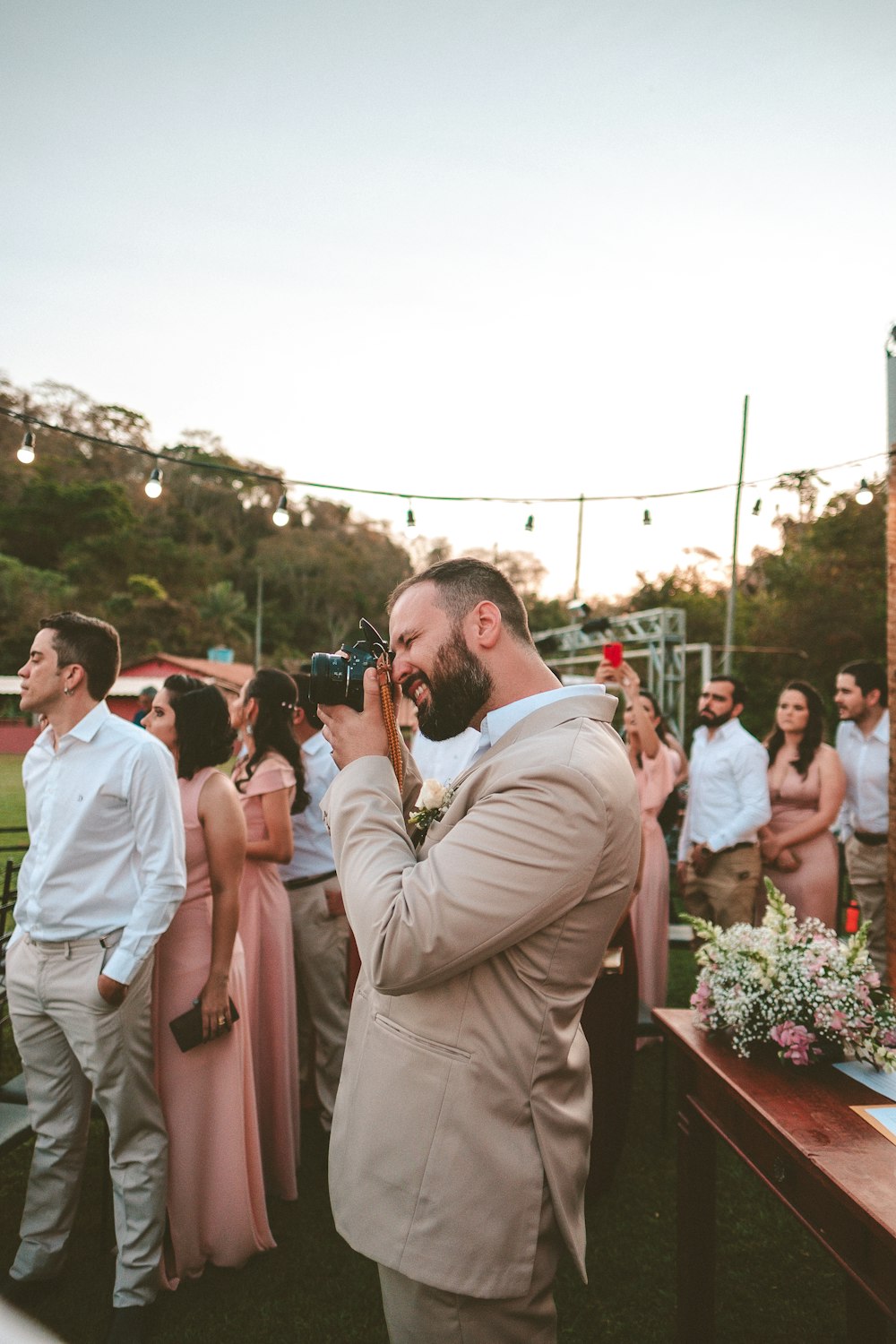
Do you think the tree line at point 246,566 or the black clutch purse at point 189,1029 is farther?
the tree line at point 246,566

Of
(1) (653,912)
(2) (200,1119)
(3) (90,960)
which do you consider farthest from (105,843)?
(1) (653,912)

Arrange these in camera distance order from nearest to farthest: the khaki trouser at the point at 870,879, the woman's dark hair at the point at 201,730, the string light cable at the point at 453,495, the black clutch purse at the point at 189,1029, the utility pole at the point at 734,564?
the black clutch purse at the point at 189,1029
the woman's dark hair at the point at 201,730
the khaki trouser at the point at 870,879
the string light cable at the point at 453,495
the utility pole at the point at 734,564

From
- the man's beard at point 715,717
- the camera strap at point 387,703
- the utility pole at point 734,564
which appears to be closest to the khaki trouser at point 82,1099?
the camera strap at point 387,703

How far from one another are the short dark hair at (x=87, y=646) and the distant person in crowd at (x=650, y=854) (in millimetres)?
2830

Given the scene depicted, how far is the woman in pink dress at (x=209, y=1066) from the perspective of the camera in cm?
285

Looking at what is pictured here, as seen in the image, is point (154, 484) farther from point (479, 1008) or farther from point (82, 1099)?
point (479, 1008)

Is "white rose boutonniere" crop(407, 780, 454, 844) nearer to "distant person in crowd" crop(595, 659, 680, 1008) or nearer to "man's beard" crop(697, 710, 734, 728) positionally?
"distant person in crowd" crop(595, 659, 680, 1008)

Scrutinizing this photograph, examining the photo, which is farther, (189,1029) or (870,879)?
(870,879)

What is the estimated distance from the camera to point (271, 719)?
370 centimetres

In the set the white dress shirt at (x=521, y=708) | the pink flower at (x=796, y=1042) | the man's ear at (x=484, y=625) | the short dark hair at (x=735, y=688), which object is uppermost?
the man's ear at (x=484, y=625)

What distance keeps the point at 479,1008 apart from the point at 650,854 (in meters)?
3.80

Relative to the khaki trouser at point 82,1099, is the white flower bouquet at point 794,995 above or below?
above

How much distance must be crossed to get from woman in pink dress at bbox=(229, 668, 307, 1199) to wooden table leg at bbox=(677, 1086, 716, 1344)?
1746mm

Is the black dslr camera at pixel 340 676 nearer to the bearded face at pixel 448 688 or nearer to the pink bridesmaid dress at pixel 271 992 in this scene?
the bearded face at pixel 448 688
